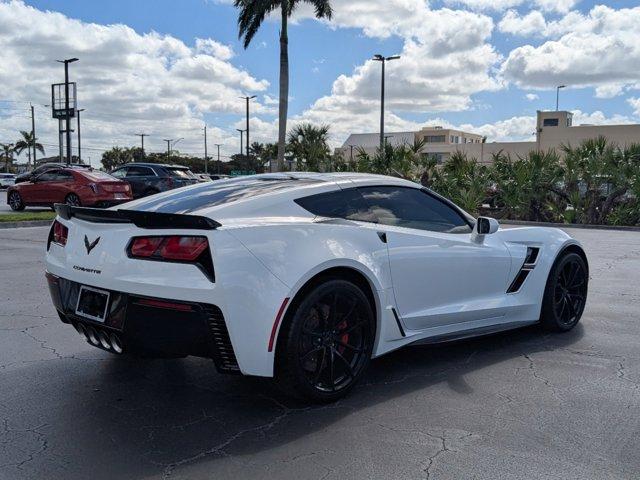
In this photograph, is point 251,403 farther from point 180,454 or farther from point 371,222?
point 371,222

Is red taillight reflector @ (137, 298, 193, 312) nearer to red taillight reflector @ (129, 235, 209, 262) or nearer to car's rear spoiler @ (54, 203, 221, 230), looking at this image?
red taillight reflector @ (129, 235, 209, 262)

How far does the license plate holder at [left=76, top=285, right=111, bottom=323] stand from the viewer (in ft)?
11.8

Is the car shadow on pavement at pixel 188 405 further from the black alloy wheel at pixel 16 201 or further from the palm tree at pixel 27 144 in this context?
the palm tree at pixel 27 144

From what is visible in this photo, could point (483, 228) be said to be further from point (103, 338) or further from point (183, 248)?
point (103, 338)

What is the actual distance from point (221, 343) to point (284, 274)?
52cm

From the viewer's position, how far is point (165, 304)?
11.1 ft

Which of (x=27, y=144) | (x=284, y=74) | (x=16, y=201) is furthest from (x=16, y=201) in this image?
(x=27, y=144)

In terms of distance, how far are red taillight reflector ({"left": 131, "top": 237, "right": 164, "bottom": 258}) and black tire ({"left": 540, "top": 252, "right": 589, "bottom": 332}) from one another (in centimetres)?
356

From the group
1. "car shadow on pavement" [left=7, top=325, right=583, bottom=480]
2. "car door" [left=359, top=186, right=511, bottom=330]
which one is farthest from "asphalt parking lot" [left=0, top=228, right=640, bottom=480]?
"car door" [left=359, top=186, right=511, bottom=330]

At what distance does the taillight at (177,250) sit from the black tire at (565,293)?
3360mm

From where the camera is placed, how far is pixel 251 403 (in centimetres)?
389

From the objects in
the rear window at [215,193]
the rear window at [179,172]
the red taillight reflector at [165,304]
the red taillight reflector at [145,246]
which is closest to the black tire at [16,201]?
the rear window at [179,172]

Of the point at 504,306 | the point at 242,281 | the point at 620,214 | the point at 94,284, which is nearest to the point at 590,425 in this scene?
the point at 504,306

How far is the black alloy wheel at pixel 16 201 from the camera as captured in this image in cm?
2070
